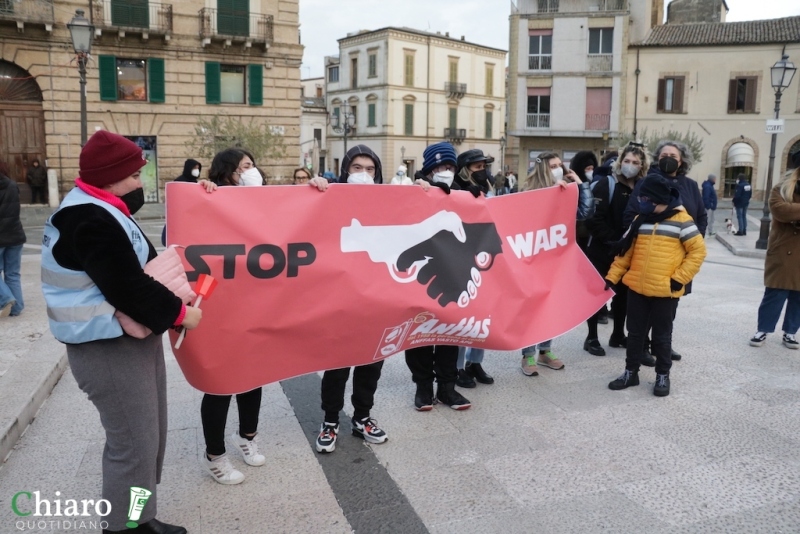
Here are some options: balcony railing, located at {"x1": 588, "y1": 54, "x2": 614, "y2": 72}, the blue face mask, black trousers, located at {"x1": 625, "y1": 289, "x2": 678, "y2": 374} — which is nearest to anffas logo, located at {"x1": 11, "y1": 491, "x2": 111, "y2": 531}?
black trousers, located at {"x1": 625, "y1": 289, "x2": 678, "y2": 374}

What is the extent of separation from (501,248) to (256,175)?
1794 mm

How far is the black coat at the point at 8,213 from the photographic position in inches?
281

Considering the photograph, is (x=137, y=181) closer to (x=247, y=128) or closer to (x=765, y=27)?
(x=247, y=128)

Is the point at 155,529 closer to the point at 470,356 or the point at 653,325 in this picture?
the point at 470,356

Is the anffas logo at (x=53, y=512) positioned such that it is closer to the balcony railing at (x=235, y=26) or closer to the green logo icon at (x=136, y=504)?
the green logo icon at (x=136, y=504)

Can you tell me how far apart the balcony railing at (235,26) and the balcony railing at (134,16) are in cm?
146

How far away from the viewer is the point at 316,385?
5.28 meters

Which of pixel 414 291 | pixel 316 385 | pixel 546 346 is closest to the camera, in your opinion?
pixel 414 291

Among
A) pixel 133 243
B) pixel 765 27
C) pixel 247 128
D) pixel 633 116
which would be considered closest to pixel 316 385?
pixel 133 243

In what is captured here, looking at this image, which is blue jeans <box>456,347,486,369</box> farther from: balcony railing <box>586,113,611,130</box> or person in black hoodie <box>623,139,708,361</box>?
balcony railing <box>586,113,611,130</box>

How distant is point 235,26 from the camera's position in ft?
91.1

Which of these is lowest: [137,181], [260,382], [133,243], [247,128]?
[260,382]

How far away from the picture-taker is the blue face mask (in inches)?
194

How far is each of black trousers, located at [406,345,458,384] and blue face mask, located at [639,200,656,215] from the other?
1.79m
